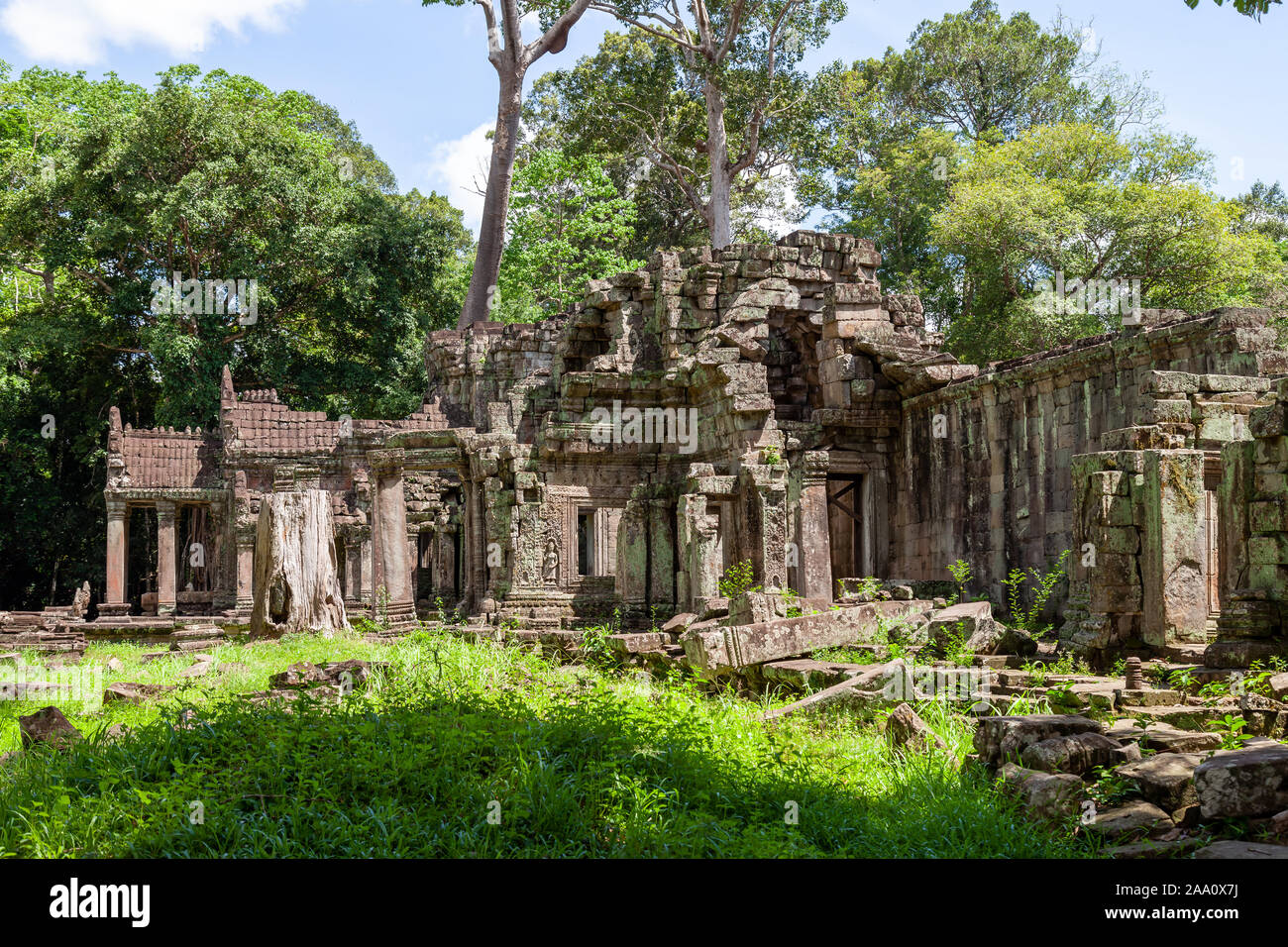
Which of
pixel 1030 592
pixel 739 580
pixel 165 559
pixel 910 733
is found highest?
pixel 165 559

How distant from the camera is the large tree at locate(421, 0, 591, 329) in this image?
28.4 m

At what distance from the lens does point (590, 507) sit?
62.6 ft

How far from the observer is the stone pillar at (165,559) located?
80.1ft

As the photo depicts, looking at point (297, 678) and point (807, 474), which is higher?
point (807, 474)

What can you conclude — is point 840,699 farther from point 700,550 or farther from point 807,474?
point 807,474

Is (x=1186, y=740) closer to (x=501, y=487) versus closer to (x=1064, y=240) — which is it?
(x=501, y=487)

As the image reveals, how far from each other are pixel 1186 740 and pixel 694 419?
40.8 ft

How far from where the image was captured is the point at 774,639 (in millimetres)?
10445

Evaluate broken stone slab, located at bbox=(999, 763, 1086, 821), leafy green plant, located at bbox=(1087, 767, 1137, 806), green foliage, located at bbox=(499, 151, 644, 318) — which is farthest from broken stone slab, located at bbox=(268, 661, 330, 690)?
green foliage, located at bbox=(499, 151, 644, 318)

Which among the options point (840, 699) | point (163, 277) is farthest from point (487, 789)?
point (163, 277)

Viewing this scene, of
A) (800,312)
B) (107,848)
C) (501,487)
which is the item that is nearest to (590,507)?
(501,487)

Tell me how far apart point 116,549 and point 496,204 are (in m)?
11.9

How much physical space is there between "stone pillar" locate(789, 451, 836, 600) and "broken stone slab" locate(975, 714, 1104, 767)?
855 cm

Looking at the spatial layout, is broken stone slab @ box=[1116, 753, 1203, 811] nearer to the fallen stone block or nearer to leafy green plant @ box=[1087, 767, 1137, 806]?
leafy green plant @ box=[1087, 767, 1137, 806]
